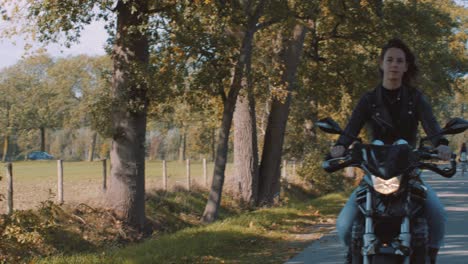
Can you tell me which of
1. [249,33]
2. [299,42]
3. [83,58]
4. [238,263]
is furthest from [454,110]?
[238,263]

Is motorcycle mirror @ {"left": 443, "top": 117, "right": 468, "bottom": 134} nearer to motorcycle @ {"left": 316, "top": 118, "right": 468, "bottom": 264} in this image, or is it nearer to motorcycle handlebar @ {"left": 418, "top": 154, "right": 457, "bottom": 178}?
motorcycle @ {"left": 316, "top": 118, "right": 468, "bottom": 264}

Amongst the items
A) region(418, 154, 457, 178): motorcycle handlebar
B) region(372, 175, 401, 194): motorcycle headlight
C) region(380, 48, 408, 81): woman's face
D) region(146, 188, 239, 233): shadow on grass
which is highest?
region(380, 48, 408, 81): woman's face

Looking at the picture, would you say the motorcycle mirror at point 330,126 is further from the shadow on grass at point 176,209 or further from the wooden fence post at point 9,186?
the shadow on grass at point 176,209

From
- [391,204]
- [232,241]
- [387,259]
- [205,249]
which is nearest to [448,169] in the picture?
[391,204]

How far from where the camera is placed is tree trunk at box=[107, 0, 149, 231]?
55.4 ft

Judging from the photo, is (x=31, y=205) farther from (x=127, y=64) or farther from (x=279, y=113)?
(x=279, y=113)

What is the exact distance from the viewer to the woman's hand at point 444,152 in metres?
4.82

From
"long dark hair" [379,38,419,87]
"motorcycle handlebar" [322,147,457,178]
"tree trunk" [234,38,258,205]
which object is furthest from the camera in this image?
"tree trunk" [234,38,258,205]

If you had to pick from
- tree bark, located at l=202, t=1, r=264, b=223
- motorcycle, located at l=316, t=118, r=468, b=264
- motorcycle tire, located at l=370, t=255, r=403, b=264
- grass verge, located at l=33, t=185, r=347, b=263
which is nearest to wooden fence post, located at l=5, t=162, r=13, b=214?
grass verge, located at l=33, t=185, r=347, b=263

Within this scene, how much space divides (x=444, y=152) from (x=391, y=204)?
0.53 m

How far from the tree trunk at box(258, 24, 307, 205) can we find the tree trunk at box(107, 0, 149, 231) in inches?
262

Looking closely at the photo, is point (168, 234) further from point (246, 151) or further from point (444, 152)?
point (444, 152)

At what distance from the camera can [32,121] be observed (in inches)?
3484

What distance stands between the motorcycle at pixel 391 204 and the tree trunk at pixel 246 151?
739 inches
